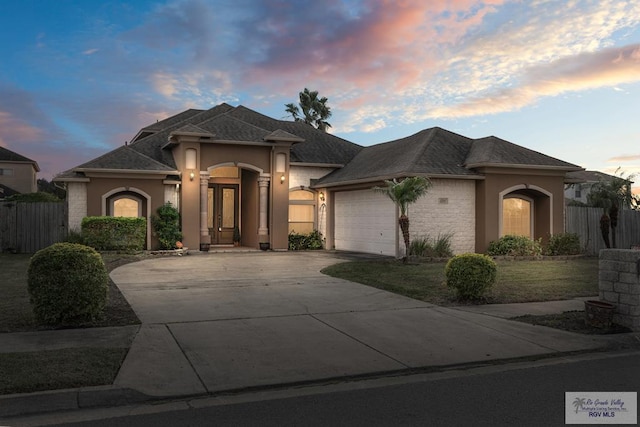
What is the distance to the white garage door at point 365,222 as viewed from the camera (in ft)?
65.3

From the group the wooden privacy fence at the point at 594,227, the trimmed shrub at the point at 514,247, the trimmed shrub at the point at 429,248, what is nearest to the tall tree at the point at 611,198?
the wooden privacy fence at the point at 594,227

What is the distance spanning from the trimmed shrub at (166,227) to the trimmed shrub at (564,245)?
591 inches

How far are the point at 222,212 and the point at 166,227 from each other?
4399 mm

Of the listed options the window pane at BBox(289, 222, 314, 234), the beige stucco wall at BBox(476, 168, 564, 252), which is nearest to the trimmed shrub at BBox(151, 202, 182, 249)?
the window pane at BBox(289, 222, 314, 234)

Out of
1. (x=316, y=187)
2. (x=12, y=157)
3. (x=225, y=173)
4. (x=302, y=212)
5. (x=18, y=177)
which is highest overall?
(x=12, y=157)

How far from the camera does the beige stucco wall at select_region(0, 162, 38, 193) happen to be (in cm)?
5312

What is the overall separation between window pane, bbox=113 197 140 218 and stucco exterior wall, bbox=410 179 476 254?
11192 mm

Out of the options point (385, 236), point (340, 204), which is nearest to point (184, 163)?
point (340, 204)

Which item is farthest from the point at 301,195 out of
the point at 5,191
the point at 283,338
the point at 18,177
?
the point at 18,177

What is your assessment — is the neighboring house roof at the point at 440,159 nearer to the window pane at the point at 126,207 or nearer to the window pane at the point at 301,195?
the window pane at the point at 301,195

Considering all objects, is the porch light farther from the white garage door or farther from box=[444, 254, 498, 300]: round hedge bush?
box=[444, 254, 498, 300]: round hedge bush

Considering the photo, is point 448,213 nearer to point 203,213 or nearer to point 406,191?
point 406,191

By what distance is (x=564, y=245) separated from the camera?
64.8 ft

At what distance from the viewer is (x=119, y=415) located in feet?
15.5
